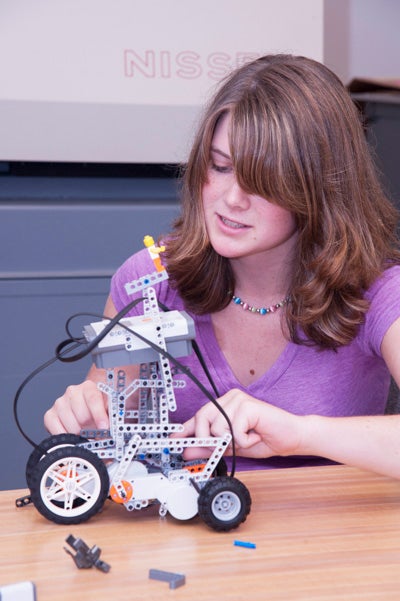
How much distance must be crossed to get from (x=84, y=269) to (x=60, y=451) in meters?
1.12

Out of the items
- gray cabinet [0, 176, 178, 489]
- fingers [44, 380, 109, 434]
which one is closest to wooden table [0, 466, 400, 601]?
fingers [44, 380, 109, 434]

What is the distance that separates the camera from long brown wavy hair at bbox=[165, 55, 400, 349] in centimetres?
107

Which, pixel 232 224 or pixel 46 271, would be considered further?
pixel 46 271

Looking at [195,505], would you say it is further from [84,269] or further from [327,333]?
[84,269]

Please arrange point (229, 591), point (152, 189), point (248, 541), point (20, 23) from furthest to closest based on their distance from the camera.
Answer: point (152, 189) → point (20, 23) → point (248, 541) → point (229, 591)

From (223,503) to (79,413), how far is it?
263 millimetres

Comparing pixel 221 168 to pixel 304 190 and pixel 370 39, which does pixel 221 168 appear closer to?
pixel 304 190

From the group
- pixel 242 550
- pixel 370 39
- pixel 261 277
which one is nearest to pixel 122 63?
pixel 261 277

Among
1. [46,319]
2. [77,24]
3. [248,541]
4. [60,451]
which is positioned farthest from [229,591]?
[77,24]

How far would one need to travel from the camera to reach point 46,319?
1.93m

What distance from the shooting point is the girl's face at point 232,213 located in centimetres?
108

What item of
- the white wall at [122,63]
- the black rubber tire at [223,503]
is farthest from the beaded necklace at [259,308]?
the white wall at [122,63]

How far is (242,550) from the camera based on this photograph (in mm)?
805

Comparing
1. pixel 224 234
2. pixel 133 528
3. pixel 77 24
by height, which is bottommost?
pixel 133 528
